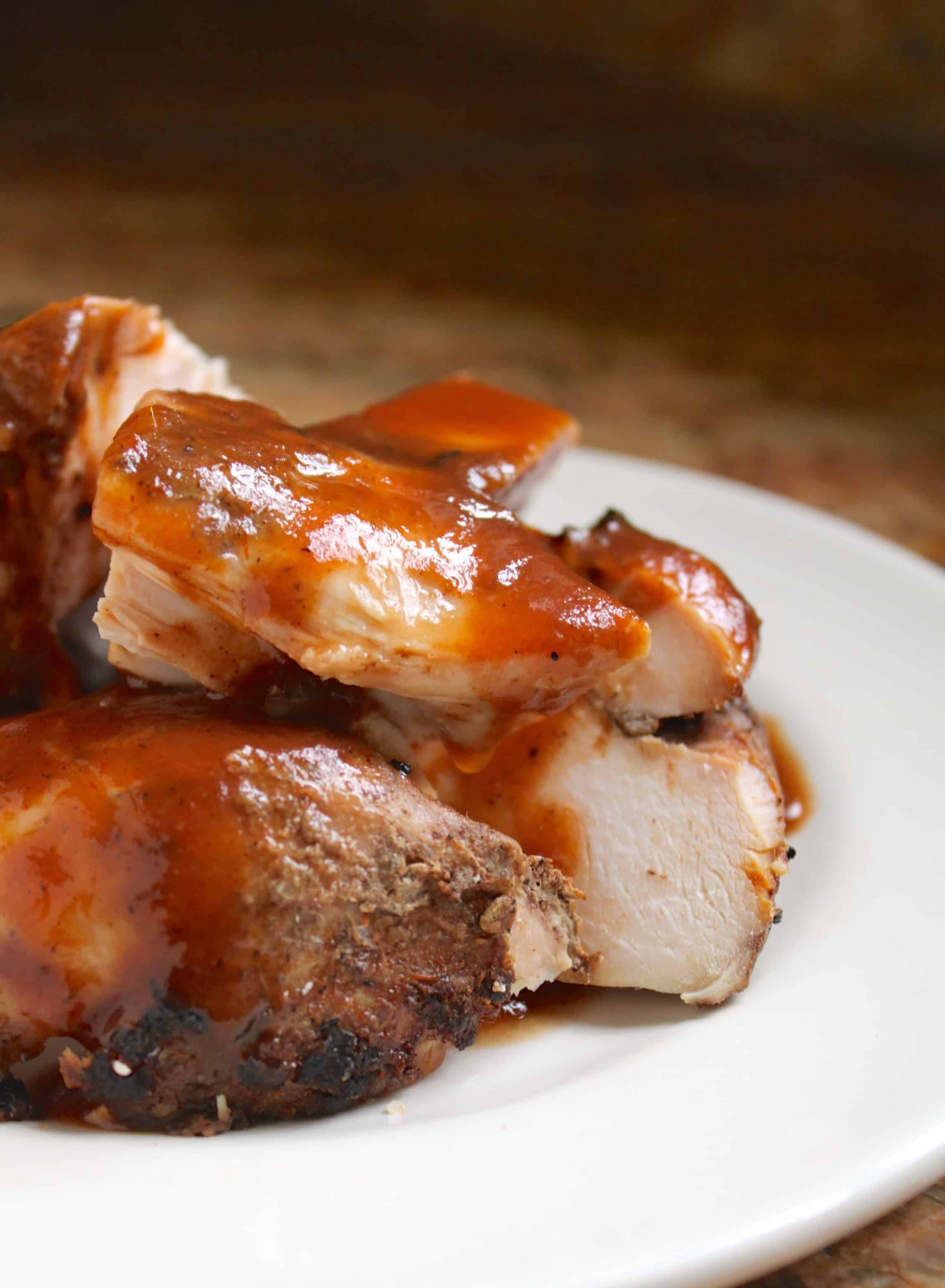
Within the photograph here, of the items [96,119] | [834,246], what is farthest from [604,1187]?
[96,119]

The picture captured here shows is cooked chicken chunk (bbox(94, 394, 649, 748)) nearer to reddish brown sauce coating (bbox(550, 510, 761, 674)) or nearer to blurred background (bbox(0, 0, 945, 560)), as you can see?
reddish brown sauce coating (bbox(550, 510, 761, 674))

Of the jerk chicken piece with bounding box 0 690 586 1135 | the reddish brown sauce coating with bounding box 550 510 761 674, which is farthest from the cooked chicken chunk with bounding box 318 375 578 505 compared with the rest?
the jerk chicken piece with bounding box 0 690 586 1135

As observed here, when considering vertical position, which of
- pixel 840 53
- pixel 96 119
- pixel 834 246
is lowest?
pixel 96 119

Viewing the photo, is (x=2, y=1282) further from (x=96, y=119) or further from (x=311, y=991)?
(x=96, y=119)

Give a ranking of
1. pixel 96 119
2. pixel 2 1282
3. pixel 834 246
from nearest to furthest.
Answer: pixel 2 1282 → pixel 834 246 → pixel 96 119

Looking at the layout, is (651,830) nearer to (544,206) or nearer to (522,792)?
(522,792)

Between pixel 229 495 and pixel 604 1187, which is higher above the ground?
pixel 229 495
